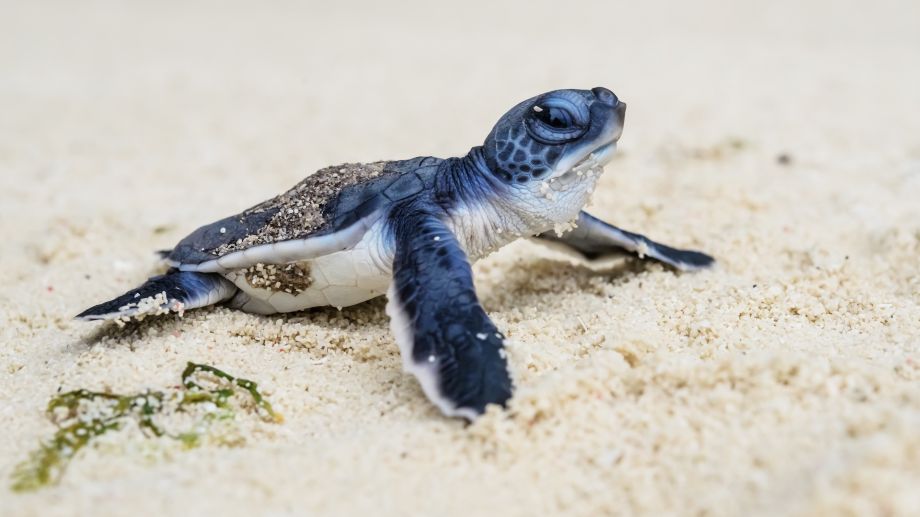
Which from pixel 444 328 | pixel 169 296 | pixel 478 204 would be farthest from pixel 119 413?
pixel 478 204

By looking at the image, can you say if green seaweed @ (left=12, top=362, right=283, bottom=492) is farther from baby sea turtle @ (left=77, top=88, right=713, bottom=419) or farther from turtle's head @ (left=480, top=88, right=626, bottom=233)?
turtle's head @ (left=480, top=88, right=626, bottom=233)

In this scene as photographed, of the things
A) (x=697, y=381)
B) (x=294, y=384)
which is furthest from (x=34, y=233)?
(x=697, y=381)

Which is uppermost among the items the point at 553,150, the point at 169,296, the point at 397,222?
the point at 553,150

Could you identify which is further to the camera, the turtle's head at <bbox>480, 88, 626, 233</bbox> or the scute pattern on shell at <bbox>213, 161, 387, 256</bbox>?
the scute pattern on shell at <bbox>213, 161, 387, 256</bbox>

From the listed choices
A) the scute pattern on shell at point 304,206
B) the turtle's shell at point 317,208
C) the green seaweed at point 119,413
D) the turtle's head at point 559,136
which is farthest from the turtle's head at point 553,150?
the green seaweed at point 119,413

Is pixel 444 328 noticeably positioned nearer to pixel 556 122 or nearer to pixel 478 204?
pixel 478 204

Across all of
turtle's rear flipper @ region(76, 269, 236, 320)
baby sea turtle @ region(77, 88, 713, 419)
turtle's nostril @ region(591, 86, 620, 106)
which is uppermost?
turtle's nostril @ region(591, 86, 620, 106)

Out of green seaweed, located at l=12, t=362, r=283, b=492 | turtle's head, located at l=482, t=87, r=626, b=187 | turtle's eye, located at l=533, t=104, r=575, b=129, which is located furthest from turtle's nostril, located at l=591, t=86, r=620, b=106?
Answer: green seaweed, located at l=12, t=362, r=283, b=492

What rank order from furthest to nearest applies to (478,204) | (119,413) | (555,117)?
(478,204) < (555,117) < (119,413)
